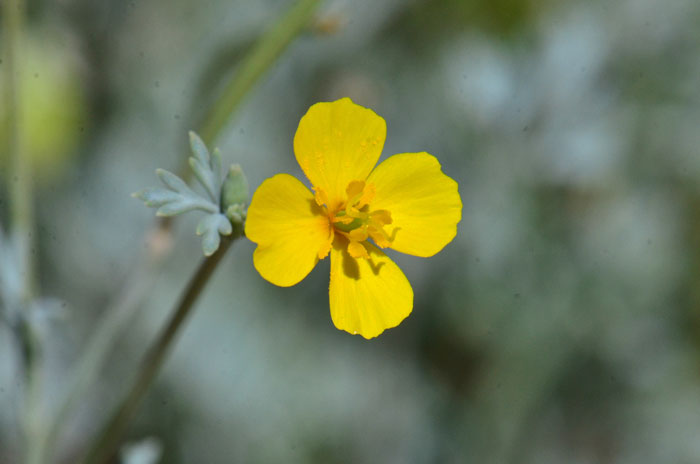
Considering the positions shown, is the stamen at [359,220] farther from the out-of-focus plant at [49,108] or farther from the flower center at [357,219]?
the out-of-focus plant at [49,108]

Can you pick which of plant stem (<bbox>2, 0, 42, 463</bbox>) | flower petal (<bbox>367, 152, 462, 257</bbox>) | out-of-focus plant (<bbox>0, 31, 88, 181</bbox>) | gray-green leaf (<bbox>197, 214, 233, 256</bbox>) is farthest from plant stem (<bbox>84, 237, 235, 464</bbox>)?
out-of-focus plant (<bbox>0, 31, 88, 181</bbox>)

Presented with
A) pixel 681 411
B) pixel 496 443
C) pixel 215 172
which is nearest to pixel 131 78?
pixel 215 172

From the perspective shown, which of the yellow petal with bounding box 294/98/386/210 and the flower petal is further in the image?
the flower petal

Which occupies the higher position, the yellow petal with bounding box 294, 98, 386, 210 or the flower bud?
the yellow petal with bounding box 294, 98, 386, 210

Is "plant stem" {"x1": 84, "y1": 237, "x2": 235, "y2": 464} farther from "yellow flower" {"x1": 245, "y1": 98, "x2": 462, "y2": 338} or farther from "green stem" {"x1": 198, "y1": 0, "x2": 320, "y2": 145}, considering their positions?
"green stem" {"x1": 198, "y1": 0, "x2": 320, "y2": 145}

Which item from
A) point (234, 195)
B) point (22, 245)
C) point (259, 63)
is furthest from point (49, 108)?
point (234, 195)

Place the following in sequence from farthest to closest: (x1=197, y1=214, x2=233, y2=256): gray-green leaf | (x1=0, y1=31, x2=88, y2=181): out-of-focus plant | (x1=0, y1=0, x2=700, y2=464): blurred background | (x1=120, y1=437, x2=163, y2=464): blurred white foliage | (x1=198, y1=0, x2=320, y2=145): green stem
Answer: (x1=0, y1=0, x2=700, y2=464): blurred background → (x1=0, y1=31, x2=88, y2=181): out-of-focus plant → (x1=120, y1=437, x2=163, y2=464): blurred white foliage → (x1=198, y1=0, x2=320, y2=145): green stem → (x1=197, y1=214, x2=233, y2=256): gray-green leaf
